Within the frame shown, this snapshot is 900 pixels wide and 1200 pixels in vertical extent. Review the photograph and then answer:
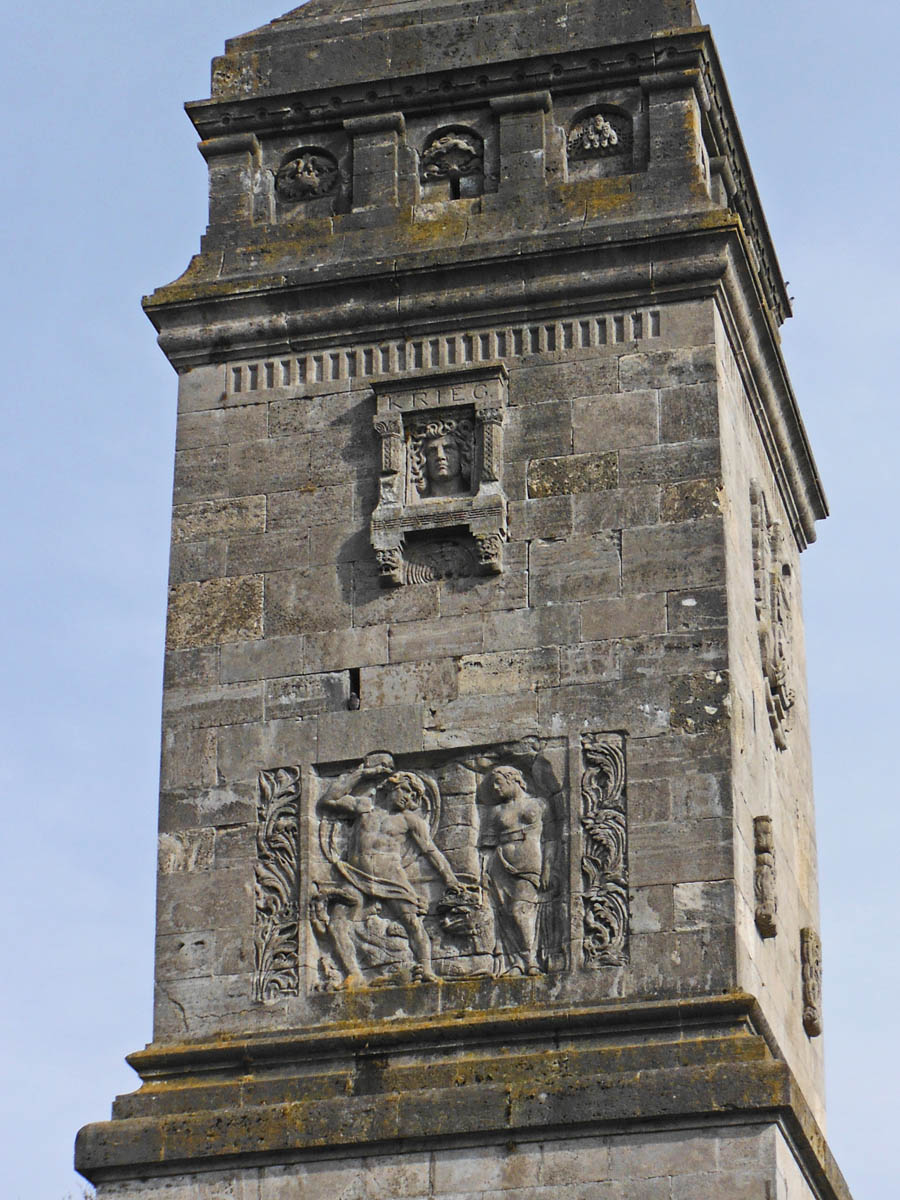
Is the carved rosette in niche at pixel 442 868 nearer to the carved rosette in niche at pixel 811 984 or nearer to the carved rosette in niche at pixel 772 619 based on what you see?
the carved rosette in niche at pixel 772 619

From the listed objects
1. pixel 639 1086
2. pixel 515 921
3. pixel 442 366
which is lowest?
pixel 639 1086

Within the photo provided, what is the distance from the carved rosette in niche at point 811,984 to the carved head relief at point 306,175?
6121 millimetres

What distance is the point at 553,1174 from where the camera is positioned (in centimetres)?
1864

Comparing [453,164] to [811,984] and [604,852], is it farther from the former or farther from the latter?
[811,984]

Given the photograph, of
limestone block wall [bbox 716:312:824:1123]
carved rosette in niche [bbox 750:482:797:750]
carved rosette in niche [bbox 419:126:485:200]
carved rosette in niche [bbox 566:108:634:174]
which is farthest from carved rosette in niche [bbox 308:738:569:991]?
carved rosette in niche [bbox 566:108:634:174]

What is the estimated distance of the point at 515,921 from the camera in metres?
19.6

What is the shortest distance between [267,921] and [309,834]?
61 centimetres

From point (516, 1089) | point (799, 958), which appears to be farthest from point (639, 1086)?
point (799, 958)

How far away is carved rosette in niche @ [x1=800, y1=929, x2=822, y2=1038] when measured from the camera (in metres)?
22.0

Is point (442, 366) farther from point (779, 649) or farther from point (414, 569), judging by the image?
point (779, 649)

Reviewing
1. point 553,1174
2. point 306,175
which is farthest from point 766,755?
point 306,175

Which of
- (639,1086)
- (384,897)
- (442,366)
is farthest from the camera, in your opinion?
(442,366)

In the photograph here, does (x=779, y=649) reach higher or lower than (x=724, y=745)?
higher

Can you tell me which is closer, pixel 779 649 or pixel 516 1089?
pixel 516 1089
